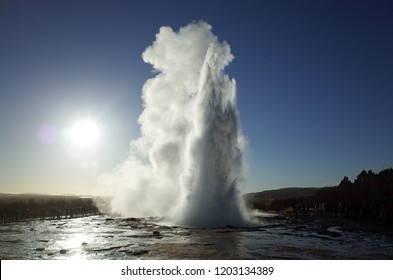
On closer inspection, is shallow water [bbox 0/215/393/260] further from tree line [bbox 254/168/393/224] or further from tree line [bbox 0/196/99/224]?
tree line [bbox 0/196/99/224]

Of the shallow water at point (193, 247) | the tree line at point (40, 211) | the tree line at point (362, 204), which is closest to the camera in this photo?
the shallow water at point (193, 247)

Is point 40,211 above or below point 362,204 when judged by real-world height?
below

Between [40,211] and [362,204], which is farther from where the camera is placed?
[40,211]

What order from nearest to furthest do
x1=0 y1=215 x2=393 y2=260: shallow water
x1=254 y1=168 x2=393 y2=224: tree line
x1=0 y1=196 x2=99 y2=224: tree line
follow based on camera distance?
x1=0 y1=215 x2=393 y2=260: shallow water
x1=254 y1=168 x2=393 y2=224: tree line
x1=0 y1=196 x2=99 y2=224: tree line

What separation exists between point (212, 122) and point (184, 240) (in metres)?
15.1

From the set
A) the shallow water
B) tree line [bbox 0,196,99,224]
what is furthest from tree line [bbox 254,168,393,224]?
tree line [bbox 0,196,99,224]

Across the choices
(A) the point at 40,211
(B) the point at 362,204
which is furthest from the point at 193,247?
(A) the point at 40,211

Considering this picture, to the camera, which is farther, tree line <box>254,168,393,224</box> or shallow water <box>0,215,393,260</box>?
tree line <box>254,168,393,224</box>

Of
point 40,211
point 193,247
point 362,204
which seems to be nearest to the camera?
point 193,247

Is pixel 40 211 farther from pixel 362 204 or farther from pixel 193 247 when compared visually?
pixel 193 247

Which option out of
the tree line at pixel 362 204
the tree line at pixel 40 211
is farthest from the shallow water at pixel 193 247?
the tree line at pixel 40 211

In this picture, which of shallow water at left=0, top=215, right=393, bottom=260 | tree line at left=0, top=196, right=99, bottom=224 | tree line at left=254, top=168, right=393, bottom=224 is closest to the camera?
shallow water at left=0, top=215, right=393, bottom=260

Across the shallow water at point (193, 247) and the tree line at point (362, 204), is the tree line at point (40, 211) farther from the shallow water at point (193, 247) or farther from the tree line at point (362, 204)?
the tree line at point (362, 204)
